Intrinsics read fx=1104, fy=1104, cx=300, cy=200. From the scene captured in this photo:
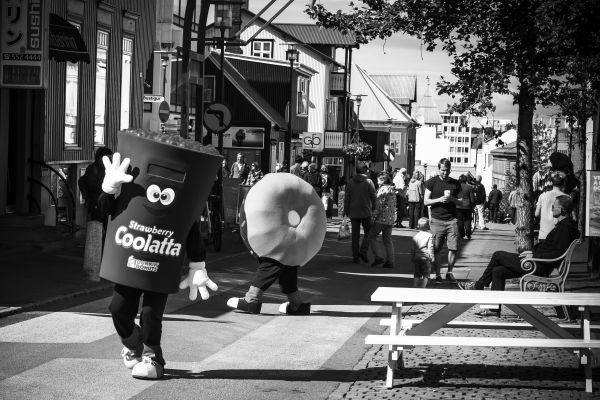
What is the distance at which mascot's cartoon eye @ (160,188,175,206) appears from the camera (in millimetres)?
8094

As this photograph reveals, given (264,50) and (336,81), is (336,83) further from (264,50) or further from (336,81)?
(264,50)

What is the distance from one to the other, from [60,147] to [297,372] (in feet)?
43.8

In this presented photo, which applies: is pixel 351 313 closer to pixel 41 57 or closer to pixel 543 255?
pixel 543 255

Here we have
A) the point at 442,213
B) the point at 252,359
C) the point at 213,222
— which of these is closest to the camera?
the point at 252,359

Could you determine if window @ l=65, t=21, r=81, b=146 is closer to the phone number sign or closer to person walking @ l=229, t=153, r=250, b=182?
the phone number sign

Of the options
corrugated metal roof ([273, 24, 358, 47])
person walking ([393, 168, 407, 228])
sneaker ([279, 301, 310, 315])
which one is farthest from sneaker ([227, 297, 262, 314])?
corrugated metal roof ([273, 24, 358, 47])

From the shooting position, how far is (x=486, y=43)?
52.3ft

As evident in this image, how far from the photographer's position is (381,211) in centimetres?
1909

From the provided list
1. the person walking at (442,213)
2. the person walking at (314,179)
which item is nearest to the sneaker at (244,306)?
the person walking at (442,213)

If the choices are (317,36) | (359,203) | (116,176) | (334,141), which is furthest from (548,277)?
(317,36)

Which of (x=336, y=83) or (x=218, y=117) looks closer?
(x=218, y=117)

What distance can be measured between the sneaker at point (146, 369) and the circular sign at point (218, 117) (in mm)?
15970

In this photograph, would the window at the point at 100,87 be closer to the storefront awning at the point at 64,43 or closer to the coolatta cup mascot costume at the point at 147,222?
the storefront awning at the point at 64,43

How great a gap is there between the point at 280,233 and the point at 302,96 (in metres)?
50.4
